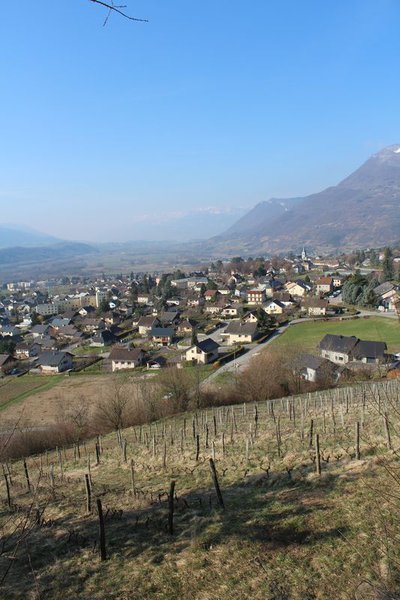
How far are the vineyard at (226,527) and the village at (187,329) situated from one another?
17.8 metres

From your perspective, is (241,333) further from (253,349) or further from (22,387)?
(22,387)

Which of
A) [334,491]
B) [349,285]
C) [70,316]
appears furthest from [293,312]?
[334,491]

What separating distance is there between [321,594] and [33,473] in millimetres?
10907

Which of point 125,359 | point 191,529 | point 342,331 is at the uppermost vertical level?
point 191,529

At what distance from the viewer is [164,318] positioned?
56.9 m

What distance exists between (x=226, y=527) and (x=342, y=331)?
125 ft

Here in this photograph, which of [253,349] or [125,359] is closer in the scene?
[125,359]

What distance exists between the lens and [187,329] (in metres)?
51.7

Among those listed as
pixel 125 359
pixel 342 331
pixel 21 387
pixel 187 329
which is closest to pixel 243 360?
pixel 125 359

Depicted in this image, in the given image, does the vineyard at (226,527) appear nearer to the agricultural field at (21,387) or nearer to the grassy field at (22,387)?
the agricultural field at (21,387)

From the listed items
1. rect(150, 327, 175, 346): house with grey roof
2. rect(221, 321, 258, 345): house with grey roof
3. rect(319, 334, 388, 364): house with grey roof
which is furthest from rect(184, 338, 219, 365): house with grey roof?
rect(319, 334, 388, 364): house with grey roof

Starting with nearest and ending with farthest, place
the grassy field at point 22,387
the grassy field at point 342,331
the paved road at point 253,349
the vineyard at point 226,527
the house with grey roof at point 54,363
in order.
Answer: the vineyard at point 226,527, the grassy field at point 22,387, the paved road at point 253,349, the grassy field at point 342,331, the house with grey roof at point 54,363

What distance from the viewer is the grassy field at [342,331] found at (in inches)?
1460

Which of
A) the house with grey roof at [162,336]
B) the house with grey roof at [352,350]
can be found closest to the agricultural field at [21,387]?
the house with grey roof at [162,336]
